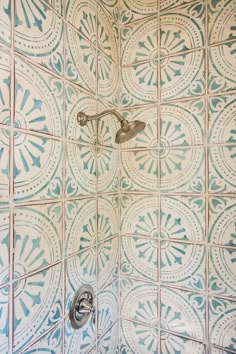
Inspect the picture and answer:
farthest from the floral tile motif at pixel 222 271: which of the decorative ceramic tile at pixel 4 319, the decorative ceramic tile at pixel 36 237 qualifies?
the decorative ceramic tile at pixel 4 319

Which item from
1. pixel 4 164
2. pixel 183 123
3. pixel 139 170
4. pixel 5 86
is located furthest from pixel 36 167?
pixel 183 123

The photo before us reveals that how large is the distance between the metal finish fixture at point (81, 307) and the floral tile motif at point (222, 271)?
431 mm

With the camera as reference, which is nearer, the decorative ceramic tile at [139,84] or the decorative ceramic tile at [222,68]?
the decorative ceramic tile at [222,68]

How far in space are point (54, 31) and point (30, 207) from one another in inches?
19.2

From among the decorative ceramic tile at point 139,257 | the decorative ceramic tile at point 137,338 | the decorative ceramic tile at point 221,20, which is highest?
the decorative ceramic tile at point 221,20

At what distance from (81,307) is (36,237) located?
1.04 feet

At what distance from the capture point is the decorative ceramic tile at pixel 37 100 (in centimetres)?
52

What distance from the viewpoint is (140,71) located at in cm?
92

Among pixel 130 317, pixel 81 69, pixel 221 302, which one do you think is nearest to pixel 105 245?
pixel 130 317

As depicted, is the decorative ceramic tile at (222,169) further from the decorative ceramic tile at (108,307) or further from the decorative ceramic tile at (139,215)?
the decorative ceramic tile at (108,307)

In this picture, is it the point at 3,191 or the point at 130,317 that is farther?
the point at 130,317

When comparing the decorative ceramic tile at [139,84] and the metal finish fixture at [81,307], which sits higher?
the decorative ceramic tile at [139,84]

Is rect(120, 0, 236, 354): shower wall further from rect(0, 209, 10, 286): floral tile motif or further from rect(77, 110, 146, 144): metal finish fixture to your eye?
rect(0, 209, 10, 286): floral tile motif

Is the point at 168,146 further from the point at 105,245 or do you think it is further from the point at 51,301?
the point at 51,301
